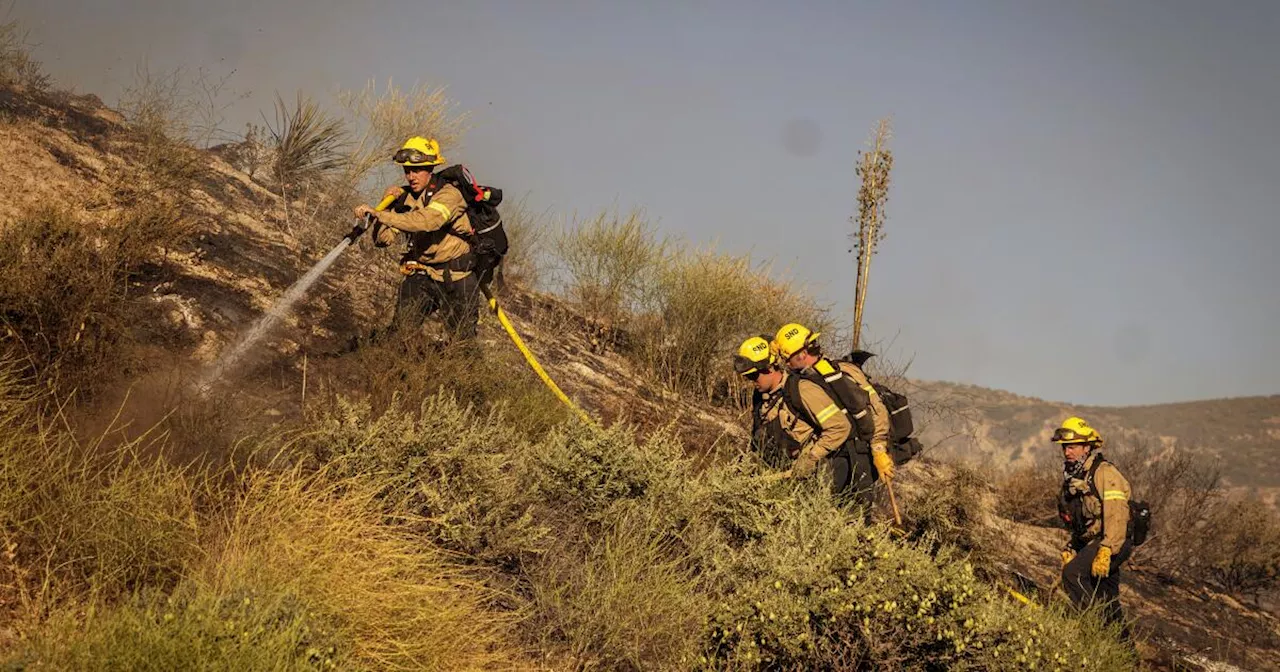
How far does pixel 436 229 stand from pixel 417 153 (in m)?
0.61

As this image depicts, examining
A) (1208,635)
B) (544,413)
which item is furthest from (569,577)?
(1208,635)

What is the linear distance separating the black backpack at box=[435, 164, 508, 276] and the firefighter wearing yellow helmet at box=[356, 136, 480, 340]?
0.18ft

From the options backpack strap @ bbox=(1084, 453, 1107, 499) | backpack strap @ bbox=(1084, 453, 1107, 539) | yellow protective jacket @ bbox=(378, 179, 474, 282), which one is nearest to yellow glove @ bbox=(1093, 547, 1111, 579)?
backpack strap @ bbox=(1084, 453, 1107, 539)

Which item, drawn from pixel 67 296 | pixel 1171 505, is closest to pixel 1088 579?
pixel 67 296

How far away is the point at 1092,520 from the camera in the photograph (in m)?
8.78

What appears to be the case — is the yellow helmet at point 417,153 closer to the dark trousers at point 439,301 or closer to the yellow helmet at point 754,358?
the dark trousers at point 439,301

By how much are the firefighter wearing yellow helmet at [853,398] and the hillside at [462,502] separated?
2.93 ft

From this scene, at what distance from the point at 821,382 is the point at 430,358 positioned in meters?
3.14

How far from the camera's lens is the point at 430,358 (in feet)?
25.6

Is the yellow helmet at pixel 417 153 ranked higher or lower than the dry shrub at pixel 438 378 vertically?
higher

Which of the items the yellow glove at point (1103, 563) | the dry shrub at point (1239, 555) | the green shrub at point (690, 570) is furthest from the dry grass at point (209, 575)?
the dry shrub at point (1239, 555)

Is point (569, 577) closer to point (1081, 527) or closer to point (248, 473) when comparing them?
point (248, 473)

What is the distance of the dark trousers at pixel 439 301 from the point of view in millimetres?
7973

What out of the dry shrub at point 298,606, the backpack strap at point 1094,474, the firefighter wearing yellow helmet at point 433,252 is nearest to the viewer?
the dry shrub at point 298,606
